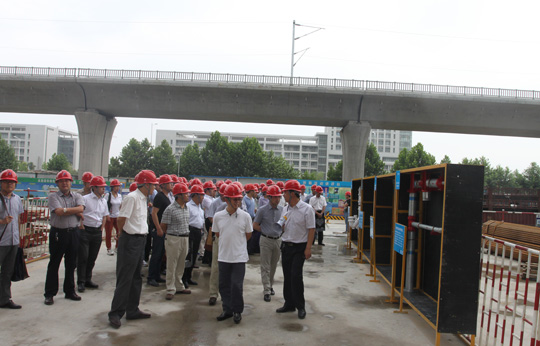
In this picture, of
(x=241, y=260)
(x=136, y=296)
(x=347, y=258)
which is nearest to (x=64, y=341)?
(x=136, y=296)

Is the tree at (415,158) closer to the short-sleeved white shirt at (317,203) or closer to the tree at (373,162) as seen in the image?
the tree at (373,162)

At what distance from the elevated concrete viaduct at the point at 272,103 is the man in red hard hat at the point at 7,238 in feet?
67.4

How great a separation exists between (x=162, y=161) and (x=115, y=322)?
5418 centimetres

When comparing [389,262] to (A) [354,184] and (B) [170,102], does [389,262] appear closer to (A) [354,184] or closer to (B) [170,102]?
(A) [354,184]

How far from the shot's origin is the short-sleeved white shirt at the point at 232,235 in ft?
16.8

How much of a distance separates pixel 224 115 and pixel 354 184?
51.1 ft

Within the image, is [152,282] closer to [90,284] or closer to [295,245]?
[90,284]

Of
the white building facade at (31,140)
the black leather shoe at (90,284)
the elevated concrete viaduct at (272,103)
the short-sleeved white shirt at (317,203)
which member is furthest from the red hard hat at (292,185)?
the white building facade at (31,140)

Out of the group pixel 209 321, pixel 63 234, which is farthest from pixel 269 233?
pixel 63 234

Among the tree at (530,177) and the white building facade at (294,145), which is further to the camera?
the white building facade at (294,145)

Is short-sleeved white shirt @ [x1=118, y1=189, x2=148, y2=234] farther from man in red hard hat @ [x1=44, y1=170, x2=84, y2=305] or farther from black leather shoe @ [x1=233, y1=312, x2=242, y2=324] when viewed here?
black leather shoe @ [x1=233, y1=312, x2=242, y2=324]

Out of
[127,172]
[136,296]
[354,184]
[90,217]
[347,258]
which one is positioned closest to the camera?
[136,296]

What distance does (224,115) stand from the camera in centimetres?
2620

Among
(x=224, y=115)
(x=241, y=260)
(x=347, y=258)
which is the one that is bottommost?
(x=347, y=258)
